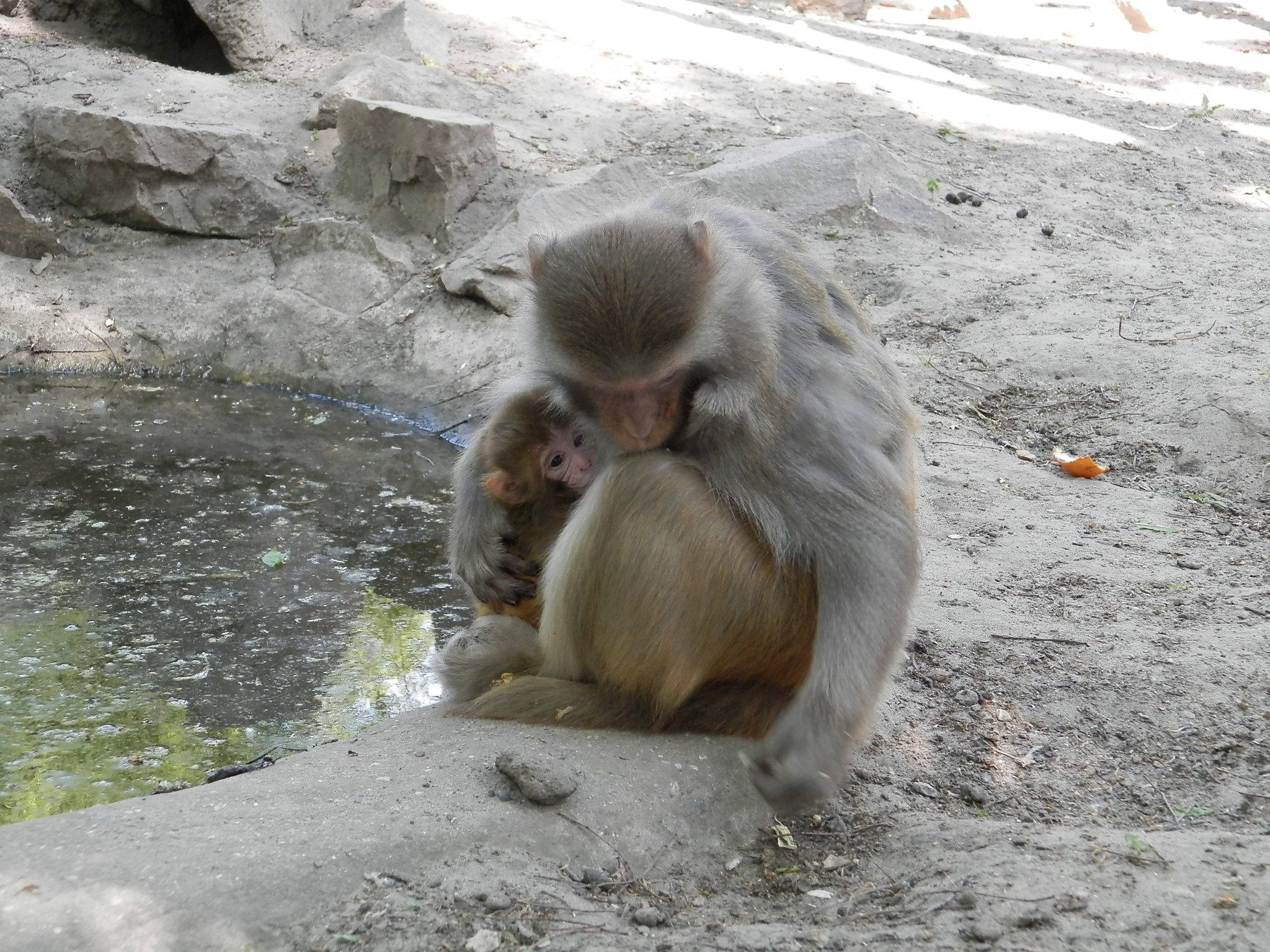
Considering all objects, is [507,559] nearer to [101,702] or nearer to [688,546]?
[688,546]

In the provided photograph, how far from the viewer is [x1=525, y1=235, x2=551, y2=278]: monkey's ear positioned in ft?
12.0

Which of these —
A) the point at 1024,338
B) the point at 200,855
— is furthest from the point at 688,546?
the point at 1024,338

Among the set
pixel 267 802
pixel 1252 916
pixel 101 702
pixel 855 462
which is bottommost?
pixel 101 702

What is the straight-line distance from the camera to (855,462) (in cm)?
369

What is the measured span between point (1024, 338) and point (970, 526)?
2.57 m

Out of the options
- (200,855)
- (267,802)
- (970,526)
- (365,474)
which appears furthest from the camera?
(365,474)

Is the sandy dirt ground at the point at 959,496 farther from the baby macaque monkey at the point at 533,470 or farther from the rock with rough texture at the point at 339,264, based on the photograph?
the baby macaque monkey at the point at 533,470

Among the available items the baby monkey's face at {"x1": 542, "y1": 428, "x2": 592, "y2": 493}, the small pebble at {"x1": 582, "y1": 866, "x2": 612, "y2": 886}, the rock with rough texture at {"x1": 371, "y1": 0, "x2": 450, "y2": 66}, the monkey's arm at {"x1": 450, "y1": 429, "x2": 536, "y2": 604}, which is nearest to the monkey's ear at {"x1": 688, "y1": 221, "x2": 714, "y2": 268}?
the baby monkey's face at {"x1": 542, "y1": 428, "x2": 592, "y2": 493}

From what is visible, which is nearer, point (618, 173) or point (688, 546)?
point (688, 546)

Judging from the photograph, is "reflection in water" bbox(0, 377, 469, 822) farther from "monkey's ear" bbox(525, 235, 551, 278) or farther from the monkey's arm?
"monkey's ear" bbox(525, 235, 551, 278)

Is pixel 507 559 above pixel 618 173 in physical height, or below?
below

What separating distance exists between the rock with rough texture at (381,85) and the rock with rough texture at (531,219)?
1.70 metres

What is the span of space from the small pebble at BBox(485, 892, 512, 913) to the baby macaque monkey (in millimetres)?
1555

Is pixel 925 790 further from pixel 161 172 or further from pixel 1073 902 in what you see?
pixel 161 172
